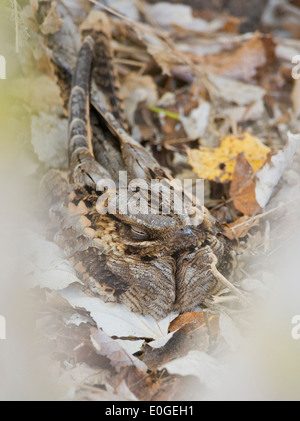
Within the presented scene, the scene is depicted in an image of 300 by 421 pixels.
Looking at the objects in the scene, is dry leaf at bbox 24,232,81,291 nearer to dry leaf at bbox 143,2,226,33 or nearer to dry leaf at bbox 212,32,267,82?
dry leaf at bbox 212,32,267,82

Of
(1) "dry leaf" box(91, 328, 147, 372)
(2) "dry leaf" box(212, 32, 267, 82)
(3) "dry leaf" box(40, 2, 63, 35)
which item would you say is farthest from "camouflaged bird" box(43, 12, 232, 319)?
(2) "dry leaf" box(212, 32, 267, 82)

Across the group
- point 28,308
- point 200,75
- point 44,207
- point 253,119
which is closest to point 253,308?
point 28,308

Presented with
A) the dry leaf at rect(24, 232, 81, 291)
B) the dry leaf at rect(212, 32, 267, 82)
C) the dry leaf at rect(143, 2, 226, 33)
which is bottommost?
the dry leaf at rect(24, 232, 81, 291)

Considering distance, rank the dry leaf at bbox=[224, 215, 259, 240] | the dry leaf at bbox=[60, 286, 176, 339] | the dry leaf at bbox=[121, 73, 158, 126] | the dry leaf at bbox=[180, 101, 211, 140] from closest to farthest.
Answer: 1. the dry leaf at bbox=[60, 286, 176, 339]
2. the dry leaf at bbox=[224, 215, 259, 240]
3. the dry leaf at bbox=[180, 101, 211, 140]
4. the dry leaf at bbox=[121, 73, 158, 126]

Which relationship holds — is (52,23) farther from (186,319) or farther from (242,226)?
(186,319)

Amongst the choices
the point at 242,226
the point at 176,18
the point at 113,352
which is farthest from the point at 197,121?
the point at 113,352
